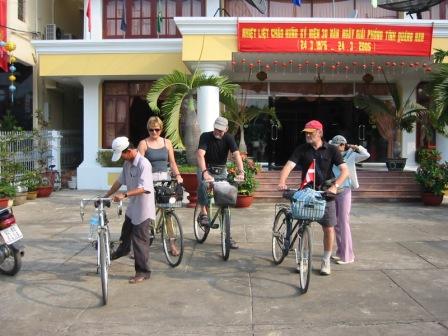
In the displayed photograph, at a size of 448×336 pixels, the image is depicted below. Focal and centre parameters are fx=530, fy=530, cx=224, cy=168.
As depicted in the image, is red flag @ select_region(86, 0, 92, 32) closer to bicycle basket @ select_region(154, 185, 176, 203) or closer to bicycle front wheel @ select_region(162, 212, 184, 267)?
bicycle basket @ select_region(154, 185, 176, 203)

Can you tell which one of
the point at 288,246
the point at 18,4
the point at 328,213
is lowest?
the point at 288,246

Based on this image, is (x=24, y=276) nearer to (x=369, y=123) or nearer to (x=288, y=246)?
(x=288, y=246)

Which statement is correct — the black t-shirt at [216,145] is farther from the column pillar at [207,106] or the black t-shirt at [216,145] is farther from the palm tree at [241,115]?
the palm tree at [241,115]

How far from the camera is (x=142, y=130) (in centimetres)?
1619

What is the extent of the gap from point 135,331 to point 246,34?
9.40 metres

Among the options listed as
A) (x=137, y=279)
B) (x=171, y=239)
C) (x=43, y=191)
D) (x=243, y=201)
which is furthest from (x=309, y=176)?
(x=43, y=191)

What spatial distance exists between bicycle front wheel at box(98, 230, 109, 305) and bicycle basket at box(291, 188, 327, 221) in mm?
2005

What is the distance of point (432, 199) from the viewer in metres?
12.1

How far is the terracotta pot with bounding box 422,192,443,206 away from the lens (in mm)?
12125

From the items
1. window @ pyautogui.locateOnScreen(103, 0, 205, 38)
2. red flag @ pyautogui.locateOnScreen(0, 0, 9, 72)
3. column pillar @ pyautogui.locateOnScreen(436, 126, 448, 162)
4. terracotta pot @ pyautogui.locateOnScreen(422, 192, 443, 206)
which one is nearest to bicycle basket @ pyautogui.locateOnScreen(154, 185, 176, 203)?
terracotta pot @ pyautogui.locateOnScreen(422, 192, 443, 206)

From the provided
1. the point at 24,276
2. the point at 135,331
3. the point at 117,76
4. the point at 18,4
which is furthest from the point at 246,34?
the point at 135,331

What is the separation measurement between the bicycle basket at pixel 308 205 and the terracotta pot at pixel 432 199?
293 inches

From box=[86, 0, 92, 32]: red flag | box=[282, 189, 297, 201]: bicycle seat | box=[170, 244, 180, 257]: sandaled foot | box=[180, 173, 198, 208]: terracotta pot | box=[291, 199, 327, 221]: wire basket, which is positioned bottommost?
box=[170, 244, 180, 257]: sandaled foot

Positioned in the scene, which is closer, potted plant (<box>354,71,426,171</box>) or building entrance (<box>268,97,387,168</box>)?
potted plant (<box>354,71,426,171</box>)
